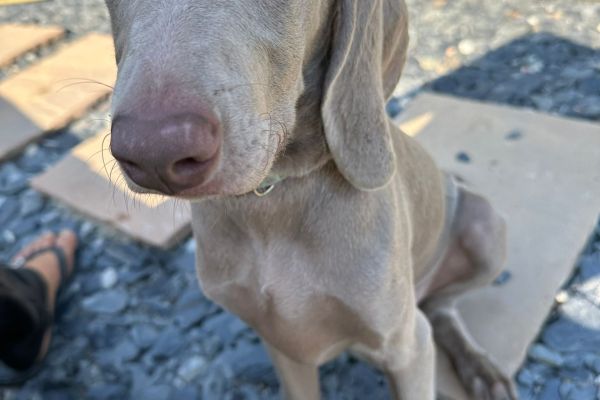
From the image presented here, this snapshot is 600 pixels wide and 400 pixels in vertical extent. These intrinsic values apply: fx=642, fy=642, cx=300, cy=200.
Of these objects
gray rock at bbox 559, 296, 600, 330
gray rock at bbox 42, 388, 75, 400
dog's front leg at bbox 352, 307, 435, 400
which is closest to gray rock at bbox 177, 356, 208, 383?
gray rock at bbox 42, 388, 75, 400

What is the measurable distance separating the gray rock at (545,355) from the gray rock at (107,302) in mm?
1751

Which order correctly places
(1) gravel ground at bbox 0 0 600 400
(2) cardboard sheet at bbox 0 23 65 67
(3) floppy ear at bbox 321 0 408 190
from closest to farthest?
(3) floppy ear at bbox 321 0 408 190, (1) gravel ground at bbox 0 0 600 400, (2) cardboard sheet at bbox 0 23 65 67

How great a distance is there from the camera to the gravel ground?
246 cm

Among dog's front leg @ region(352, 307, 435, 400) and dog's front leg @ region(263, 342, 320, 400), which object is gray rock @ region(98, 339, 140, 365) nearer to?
dog's front leg @ region(263, 342, 320, 400)

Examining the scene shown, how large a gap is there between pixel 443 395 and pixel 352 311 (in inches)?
33.2

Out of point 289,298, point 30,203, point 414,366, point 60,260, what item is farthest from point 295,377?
point 30,203

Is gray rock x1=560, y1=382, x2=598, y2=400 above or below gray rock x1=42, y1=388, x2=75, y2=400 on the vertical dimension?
above

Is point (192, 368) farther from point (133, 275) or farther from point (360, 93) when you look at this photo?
point (360, 93)

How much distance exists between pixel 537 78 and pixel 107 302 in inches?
105

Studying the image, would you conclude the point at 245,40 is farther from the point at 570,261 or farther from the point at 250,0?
the point at 570,261

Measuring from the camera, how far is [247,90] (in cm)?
119

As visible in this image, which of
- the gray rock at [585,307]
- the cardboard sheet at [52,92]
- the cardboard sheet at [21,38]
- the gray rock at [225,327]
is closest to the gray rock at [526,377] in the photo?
the gray rock at [585,307]

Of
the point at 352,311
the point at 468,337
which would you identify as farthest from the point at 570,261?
the point at 352,311

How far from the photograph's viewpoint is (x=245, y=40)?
1223 mm
